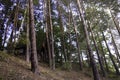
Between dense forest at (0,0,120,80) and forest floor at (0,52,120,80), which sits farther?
dense forest at (0,0,120,80)

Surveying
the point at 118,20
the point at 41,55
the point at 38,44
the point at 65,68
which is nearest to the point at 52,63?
the point at 65,68

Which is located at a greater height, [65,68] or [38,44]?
→ [38,44]

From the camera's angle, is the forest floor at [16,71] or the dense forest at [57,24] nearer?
the forest floor at [16,71]

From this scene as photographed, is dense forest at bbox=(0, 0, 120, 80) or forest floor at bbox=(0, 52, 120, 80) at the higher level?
dense forest at bbox=(0, 0, 120, 80)

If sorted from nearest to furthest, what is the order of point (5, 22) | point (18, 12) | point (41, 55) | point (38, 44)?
1. point (18, 12)
2. point (5, 22)
3. point (38, 44)
4. point (41, 55)

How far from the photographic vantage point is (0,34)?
71.9 ft

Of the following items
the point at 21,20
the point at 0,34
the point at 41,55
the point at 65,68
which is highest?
the point at 21,20

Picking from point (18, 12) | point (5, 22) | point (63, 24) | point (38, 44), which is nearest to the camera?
point (18, 12)

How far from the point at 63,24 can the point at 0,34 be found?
9.50 metres

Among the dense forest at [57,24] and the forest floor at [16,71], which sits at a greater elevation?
the dense forest at [57,24]

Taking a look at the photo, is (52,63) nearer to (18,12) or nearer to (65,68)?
(65,68)

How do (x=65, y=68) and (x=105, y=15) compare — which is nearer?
(x=65, y=68)

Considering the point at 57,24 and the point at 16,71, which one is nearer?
the point at 16,71

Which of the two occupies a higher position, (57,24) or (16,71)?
(57,24)
